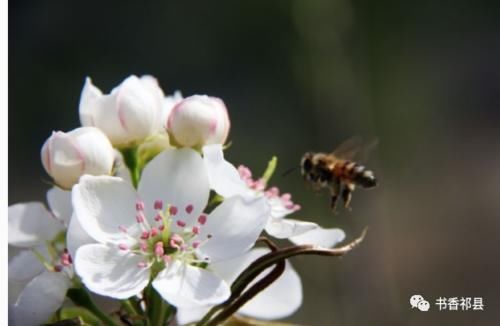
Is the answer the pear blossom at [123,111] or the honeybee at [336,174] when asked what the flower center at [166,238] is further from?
the honeybee at [336,174]

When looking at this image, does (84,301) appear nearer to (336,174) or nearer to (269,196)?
(269,196)

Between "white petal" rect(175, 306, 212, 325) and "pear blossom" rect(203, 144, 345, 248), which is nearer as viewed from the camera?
"pear blossom" rect(203, 144, 345, 248)

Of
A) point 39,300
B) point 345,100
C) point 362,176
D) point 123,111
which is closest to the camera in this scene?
point 39,300

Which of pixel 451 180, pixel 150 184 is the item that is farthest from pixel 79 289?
pixel 451 180

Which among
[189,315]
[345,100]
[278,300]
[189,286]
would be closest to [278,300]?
[278,300]

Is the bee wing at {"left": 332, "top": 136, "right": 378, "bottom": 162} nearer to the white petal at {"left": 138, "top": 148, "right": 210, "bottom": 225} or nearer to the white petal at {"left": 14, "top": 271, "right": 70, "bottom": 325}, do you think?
the white petal at {"left": 138, "top": 148, "right": 210, "bottom": 225}

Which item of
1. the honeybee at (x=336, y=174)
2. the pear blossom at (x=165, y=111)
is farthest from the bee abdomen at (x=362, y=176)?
the pear blossom at (x=165, y=111)

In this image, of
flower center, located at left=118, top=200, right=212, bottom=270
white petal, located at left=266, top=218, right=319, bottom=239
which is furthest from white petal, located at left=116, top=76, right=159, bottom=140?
white petal, located at left=266, top=218, right=319, bottom=239

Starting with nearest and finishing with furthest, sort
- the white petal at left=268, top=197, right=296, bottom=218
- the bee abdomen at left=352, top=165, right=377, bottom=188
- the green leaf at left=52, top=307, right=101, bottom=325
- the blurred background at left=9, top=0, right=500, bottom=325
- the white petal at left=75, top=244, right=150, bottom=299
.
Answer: the white petal at left=75, top=244, right=150, bottom=299 → the green leaf at left=52, top=307, right=101, bottom=325 → the white petal at left=268, top=197, right=296, bottom=218 → the bee abdomen at left=352, top=165, right=377, bottom=188 → the blurred background at left=9, top=0, right=500, bottom=325
